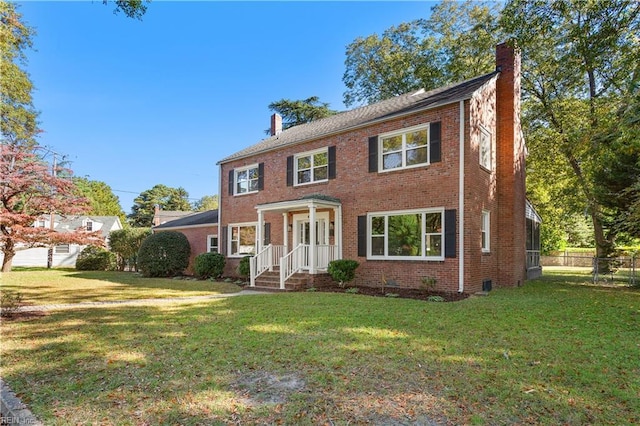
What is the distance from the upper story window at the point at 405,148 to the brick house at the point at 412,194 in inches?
1.4

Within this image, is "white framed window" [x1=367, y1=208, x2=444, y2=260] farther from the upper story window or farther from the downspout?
the upper story window

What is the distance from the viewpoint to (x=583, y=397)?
11.8 feet

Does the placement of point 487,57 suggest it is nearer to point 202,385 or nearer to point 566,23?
point 566,23

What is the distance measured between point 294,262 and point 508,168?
8674mm

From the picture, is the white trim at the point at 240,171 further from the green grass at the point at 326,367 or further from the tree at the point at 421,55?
the tree at the point at 421,55

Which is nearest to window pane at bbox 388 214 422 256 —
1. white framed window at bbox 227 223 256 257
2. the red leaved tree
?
white framed window at bbox 227 223 256 257

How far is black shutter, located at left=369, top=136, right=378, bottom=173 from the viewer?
12.5 metres

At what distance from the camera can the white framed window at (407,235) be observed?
437 inches

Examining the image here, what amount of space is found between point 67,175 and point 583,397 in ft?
79.1

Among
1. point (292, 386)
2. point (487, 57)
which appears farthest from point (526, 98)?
point (292, 386)

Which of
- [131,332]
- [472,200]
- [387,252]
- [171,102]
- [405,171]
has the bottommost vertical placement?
[131,332]

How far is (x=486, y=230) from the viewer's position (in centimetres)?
1264

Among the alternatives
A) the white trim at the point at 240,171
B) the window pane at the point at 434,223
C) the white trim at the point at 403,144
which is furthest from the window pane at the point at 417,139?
the white trim at the point at 240,171

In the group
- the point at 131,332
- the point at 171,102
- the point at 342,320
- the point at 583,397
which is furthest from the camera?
the point at 171,102
